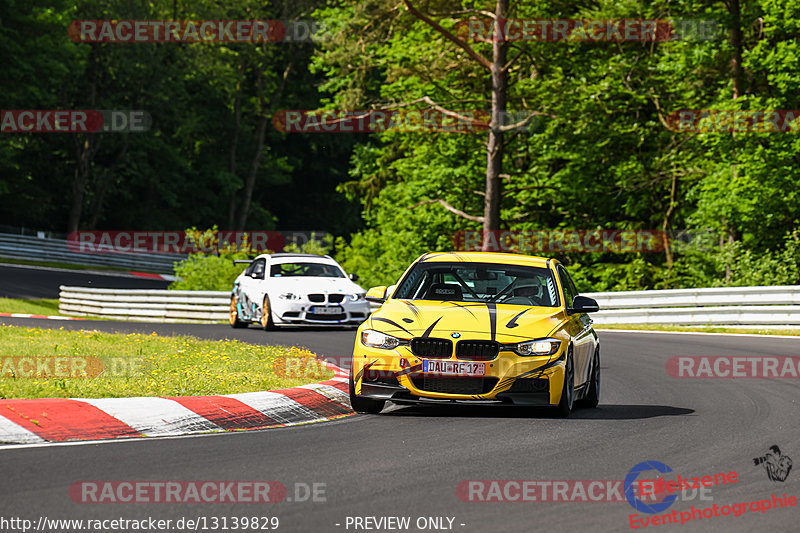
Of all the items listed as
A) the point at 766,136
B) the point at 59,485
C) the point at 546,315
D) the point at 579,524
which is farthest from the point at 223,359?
the point at 766,136

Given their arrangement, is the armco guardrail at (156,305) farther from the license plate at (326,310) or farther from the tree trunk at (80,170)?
the tree trunk at (80,170)

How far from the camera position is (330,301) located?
23.9 meters

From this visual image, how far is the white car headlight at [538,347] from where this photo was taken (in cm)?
1021

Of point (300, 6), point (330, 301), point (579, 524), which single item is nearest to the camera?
point (579, 524)

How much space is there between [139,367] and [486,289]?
3.88m

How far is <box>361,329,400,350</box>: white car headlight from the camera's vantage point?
407 inches

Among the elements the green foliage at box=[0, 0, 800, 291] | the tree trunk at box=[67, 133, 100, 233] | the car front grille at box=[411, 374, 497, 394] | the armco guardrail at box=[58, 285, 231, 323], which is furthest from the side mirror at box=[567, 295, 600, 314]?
the tree trunk at box=[67, 133, 100, 233]

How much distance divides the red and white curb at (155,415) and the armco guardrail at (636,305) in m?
14.5

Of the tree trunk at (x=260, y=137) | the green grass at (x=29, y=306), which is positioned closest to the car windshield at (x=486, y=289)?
the green grass at (x=29, y=306)

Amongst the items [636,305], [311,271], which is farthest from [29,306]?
[636,305]

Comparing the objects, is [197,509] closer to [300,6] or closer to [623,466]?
[623,466]

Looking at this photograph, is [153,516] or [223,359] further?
[223,359]

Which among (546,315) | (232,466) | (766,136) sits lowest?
(232,466)

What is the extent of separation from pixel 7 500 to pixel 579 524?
9.82 ft
